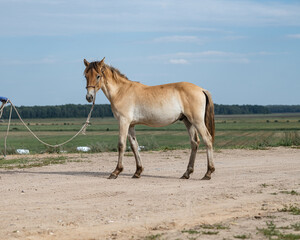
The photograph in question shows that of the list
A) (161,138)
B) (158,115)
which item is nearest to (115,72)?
(158,115)

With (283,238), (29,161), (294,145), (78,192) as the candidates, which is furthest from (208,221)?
(294,145)

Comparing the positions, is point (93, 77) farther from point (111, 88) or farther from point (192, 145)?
point (192, 145)

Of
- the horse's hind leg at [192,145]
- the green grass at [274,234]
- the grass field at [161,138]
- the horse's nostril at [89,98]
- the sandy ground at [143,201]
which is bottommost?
the grass field at [161,138]

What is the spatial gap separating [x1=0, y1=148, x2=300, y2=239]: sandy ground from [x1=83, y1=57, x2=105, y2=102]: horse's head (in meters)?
2.15

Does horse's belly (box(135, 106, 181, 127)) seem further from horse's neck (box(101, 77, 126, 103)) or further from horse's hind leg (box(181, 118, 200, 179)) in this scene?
horse's neck (box(101, 77, 126, 103))

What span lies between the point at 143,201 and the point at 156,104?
137 inches

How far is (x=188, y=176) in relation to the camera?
13031 millimetres

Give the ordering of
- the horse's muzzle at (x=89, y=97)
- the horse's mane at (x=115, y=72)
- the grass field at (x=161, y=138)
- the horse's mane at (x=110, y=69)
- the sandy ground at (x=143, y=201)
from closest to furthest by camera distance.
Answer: the sandy ground at (x=143, y=201), the horse's muzzle at (x=89, y=97), the horse's mane at (x=110, y=69), the horse's mane at (x=115, y=72), the grass field at (x=161, y=138)

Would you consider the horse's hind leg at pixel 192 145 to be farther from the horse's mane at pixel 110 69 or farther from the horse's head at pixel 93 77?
the horse's head at pixel 93 77

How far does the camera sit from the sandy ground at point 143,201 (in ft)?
25.5

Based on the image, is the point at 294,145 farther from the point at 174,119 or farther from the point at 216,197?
the point at 216,197

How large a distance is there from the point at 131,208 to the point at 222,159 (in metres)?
8.94

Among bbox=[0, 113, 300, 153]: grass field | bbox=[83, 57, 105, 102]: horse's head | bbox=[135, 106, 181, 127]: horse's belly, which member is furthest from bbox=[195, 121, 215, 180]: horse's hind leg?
bbox=[0, 113, 300, 153]: grass field

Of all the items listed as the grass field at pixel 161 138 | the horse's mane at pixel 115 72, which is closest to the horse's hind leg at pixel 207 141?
the horse's mane at pixel 115 72
